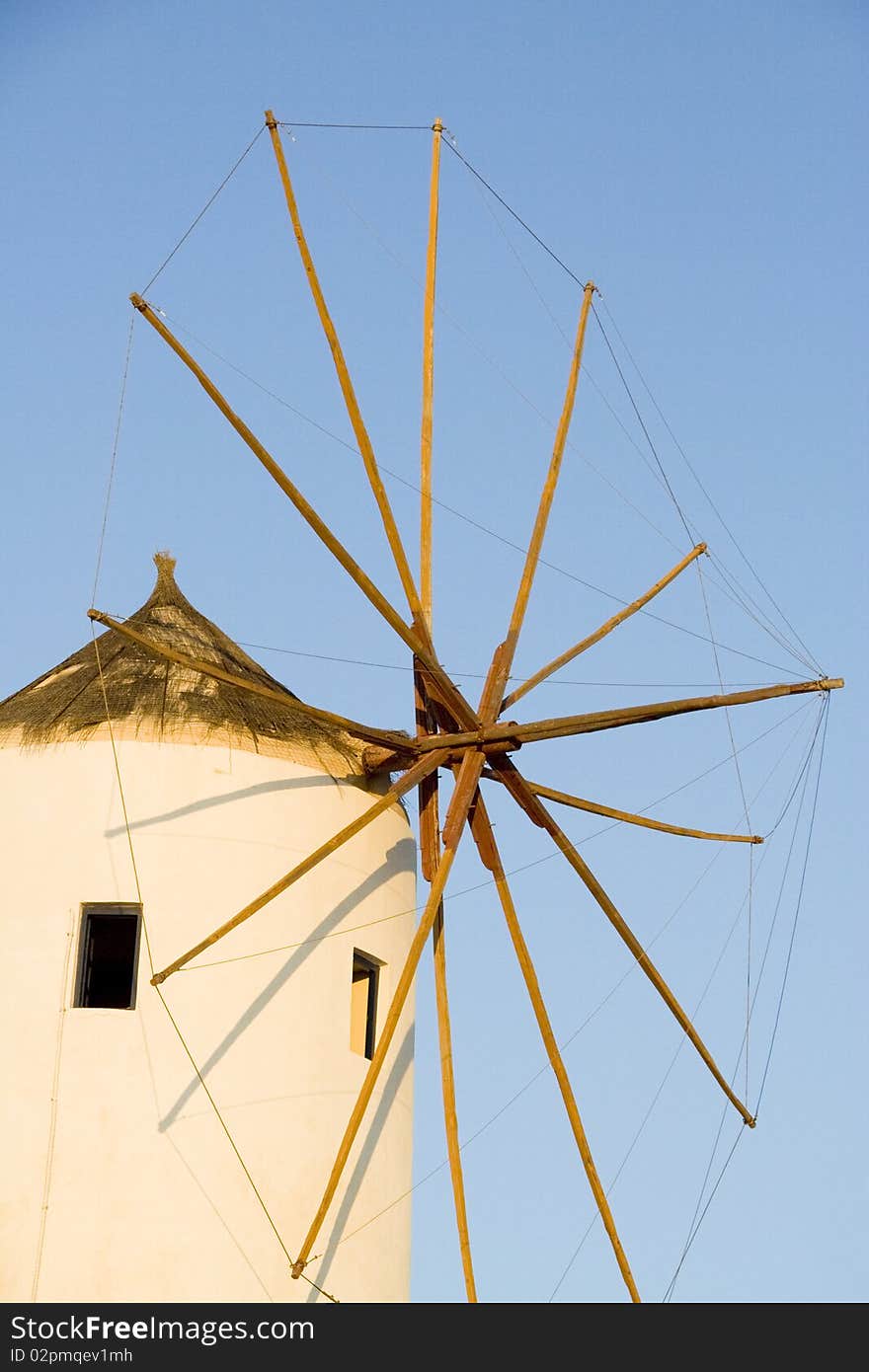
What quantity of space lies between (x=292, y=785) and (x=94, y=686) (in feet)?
6.86

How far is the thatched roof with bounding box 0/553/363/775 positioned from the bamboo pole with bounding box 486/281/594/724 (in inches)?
76.3

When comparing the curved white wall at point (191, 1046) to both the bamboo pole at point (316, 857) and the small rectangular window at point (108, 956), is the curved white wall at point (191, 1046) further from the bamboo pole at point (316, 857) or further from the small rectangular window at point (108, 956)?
the bamboo pole at point (316, 857)

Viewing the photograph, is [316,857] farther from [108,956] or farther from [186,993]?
[108,956]

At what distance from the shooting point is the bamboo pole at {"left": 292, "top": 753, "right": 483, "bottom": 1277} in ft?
65.7

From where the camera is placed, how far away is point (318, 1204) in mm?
21312

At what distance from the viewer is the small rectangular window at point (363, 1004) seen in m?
22.8

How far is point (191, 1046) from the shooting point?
21016 mm

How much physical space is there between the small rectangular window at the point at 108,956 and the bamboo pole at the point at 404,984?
89.9 inches

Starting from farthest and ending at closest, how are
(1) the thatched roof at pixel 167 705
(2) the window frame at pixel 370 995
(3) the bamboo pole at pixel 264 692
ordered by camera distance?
(2) the window frame at pixel 370 995
(1) the thatched roof at pixel 167 705
(3) the bamboo pole at pixel 264 692

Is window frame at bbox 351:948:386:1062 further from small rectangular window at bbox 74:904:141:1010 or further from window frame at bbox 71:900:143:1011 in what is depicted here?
window frame at bbox 71:900:143:1011

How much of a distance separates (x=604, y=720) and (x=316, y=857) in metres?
2.73

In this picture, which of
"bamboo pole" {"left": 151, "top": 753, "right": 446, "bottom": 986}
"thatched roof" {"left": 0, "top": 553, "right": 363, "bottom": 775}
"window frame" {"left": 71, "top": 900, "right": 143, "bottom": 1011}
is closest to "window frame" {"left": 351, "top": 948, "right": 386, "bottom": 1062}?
"bamboo pole" {"left": 151, "top": 753, "right": 446, "bottom": 986}

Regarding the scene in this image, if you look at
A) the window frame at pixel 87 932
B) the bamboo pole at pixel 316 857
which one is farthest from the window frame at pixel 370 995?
the window frame at pixel 87 932

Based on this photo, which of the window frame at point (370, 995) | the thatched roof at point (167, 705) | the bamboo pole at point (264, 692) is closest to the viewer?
the bamboo pole at point (264, 692)
